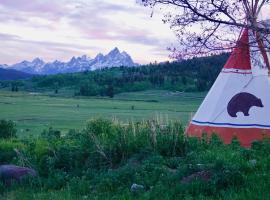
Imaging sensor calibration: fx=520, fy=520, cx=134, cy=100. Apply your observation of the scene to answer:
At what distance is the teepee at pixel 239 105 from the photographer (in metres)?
12.2

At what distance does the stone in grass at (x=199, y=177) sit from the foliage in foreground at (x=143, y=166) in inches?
2.6

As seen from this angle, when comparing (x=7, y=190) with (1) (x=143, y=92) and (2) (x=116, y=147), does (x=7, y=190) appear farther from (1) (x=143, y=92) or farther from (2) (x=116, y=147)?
(1) (x=143, y=92)

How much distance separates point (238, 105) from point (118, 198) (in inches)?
226

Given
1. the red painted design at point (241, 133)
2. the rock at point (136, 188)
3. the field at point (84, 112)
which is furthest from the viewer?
the field at point (84, 112)

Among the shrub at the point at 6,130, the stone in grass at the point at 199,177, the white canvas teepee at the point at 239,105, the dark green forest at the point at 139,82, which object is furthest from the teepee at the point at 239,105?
the dark green forest at the point at 139,82

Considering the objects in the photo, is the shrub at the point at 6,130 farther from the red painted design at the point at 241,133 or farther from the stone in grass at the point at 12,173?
the stone in grass at the point at 12,173

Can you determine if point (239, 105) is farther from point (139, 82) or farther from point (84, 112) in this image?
point (139, 82)

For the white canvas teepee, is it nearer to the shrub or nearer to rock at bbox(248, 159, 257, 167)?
rock at bbox(248, 159, 257, 167)

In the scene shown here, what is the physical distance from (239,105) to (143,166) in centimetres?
442

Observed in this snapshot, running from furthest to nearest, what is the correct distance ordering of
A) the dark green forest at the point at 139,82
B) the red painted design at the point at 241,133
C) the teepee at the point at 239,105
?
1. the dark green forest at the point at 139,82
2. the teepee at the point at 239,105
3. the red painted design at the point at 241,133

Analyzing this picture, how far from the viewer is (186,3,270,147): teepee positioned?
40.0 ft

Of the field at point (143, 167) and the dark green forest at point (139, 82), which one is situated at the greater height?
the dark green forest at point (139, 82)

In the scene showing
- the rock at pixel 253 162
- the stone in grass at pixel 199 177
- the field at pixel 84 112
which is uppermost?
the rock at pixel 253 162

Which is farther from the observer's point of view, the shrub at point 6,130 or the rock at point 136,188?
the shrub at point 6,130
